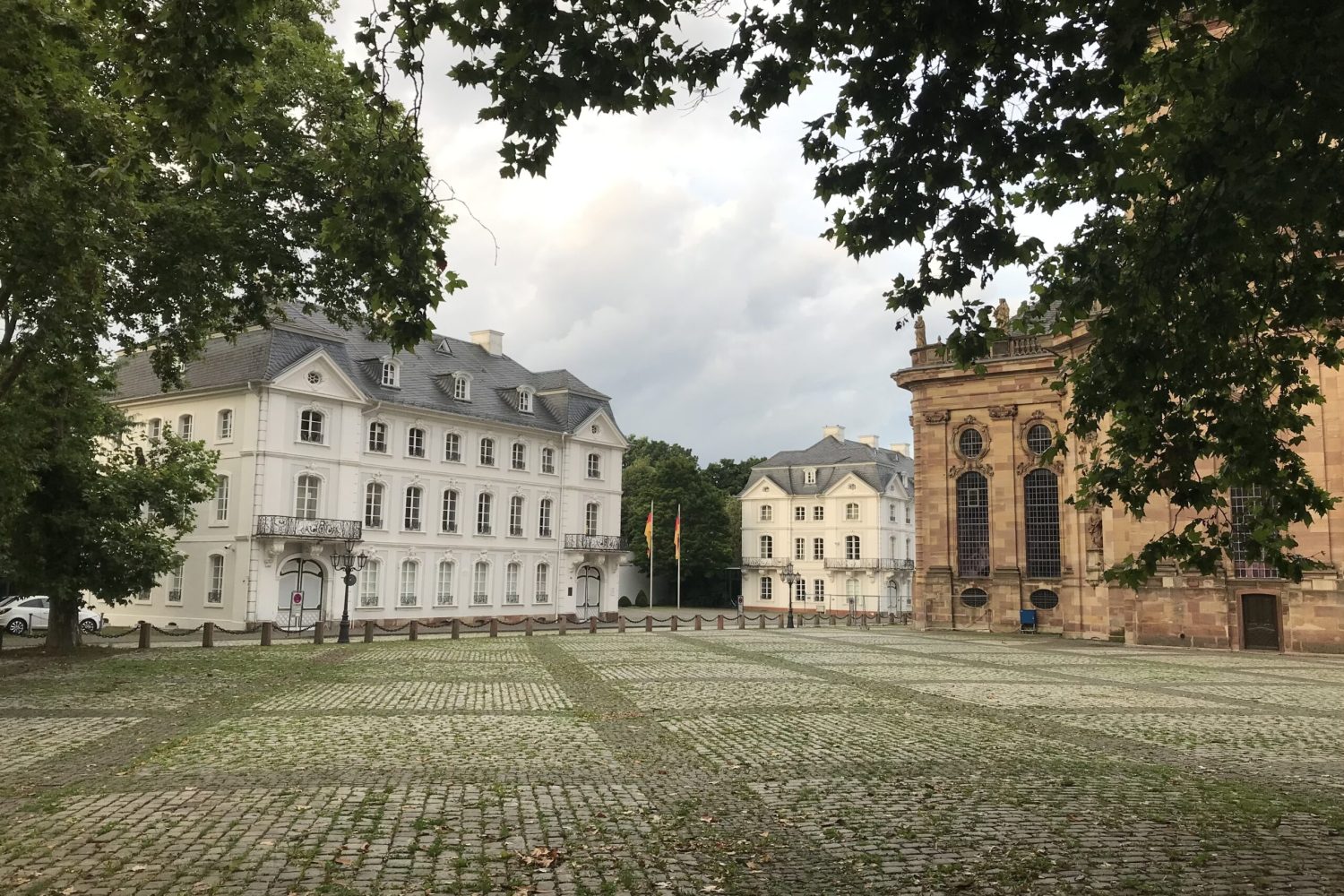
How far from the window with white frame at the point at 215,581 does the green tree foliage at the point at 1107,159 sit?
37.3 m

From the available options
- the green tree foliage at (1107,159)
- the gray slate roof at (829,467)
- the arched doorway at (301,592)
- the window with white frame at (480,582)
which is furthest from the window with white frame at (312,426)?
the gray slate roof at (829,467)

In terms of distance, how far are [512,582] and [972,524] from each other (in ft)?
73.9

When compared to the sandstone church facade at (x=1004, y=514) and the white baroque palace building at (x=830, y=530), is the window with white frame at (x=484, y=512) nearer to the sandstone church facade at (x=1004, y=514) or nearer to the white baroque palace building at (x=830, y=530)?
the sandstone church facade at (x=1004, y=514)

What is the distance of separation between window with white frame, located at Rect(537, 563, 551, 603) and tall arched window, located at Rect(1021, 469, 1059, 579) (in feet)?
76.1

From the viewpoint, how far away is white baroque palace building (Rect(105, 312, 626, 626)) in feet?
133

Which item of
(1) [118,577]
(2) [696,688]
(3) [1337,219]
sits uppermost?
(3) [1337,219]

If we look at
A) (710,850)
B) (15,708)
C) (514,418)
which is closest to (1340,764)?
(710,850)

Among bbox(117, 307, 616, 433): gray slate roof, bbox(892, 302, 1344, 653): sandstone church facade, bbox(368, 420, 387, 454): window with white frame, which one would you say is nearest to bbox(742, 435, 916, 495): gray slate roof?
bbox(892, 302, 1344, 653): sandstone church facade

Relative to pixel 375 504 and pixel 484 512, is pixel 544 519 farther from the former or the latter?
pixel 375 504

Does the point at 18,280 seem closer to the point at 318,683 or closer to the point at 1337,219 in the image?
the point at 318,683

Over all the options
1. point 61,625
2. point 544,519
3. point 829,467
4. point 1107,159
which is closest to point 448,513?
point 544,519

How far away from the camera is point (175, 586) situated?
1662 inches

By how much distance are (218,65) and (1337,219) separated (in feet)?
27.7

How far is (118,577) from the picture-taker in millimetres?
24719
